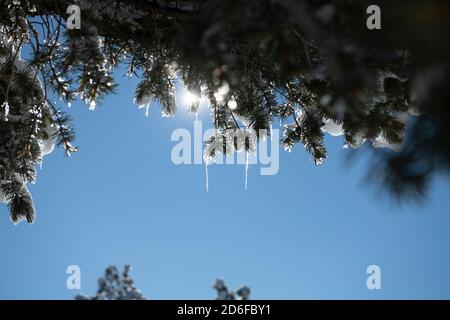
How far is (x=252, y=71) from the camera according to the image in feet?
9.96

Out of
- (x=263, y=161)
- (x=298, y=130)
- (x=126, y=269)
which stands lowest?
(x=126, y=269)

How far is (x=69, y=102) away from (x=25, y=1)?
1043 mm

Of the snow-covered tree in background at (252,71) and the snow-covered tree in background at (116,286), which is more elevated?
the snow-covered tree in background at (252,71)

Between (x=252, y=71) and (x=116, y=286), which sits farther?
(x=116, y=286)

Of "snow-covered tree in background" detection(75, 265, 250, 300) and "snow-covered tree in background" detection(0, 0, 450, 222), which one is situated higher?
"snow-covered tree in background" detection(0, 0, 450, 222)

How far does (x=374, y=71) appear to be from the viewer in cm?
181

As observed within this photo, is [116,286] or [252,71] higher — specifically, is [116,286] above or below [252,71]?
below

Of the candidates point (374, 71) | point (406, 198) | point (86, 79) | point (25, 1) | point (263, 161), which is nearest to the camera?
point (406, 198)

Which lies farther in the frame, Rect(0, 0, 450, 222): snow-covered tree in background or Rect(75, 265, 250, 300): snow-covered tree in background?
Rect(75, 265, 250, 300): snow-covered tree in background

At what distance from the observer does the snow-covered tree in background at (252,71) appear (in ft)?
3.65

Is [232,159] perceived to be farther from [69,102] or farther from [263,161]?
[69,102]

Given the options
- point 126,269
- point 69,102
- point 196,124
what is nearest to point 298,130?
point 196,124

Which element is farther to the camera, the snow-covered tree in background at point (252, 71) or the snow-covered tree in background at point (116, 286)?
the snow-covered tree in background at point (116, 286)

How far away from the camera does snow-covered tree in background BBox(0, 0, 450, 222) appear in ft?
3.65
